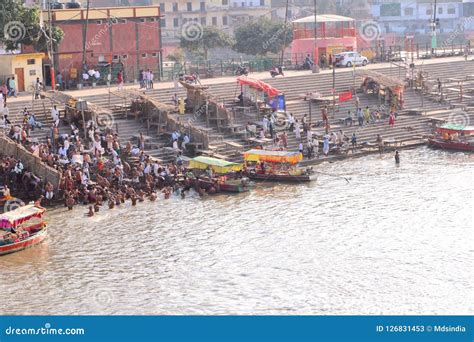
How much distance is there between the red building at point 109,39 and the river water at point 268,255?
16.9 meters

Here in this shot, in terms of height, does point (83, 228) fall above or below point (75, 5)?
below

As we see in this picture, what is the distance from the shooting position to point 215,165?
38062 millimetres

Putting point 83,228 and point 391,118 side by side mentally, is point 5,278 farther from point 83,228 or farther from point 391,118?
point 391,118

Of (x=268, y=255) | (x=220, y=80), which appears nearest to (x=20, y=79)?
(x=220, y=80)

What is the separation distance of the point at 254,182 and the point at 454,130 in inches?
437

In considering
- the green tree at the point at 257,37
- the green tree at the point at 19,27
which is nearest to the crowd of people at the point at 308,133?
the green tree at the point at 19,27

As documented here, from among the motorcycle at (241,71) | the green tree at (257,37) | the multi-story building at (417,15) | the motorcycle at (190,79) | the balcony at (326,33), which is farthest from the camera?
the multi-story building at (417,15)

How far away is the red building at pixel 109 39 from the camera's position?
51156mm

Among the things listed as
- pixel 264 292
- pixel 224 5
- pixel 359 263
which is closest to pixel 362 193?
pixel 359 263

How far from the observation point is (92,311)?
2430 centimetres

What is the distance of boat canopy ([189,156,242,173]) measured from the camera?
1496 inches

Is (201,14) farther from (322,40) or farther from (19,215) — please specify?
(19,215)

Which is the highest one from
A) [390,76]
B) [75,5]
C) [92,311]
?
[75,5]

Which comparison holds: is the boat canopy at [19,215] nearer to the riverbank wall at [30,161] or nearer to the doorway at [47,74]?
the riverbank wall at [30,161]
